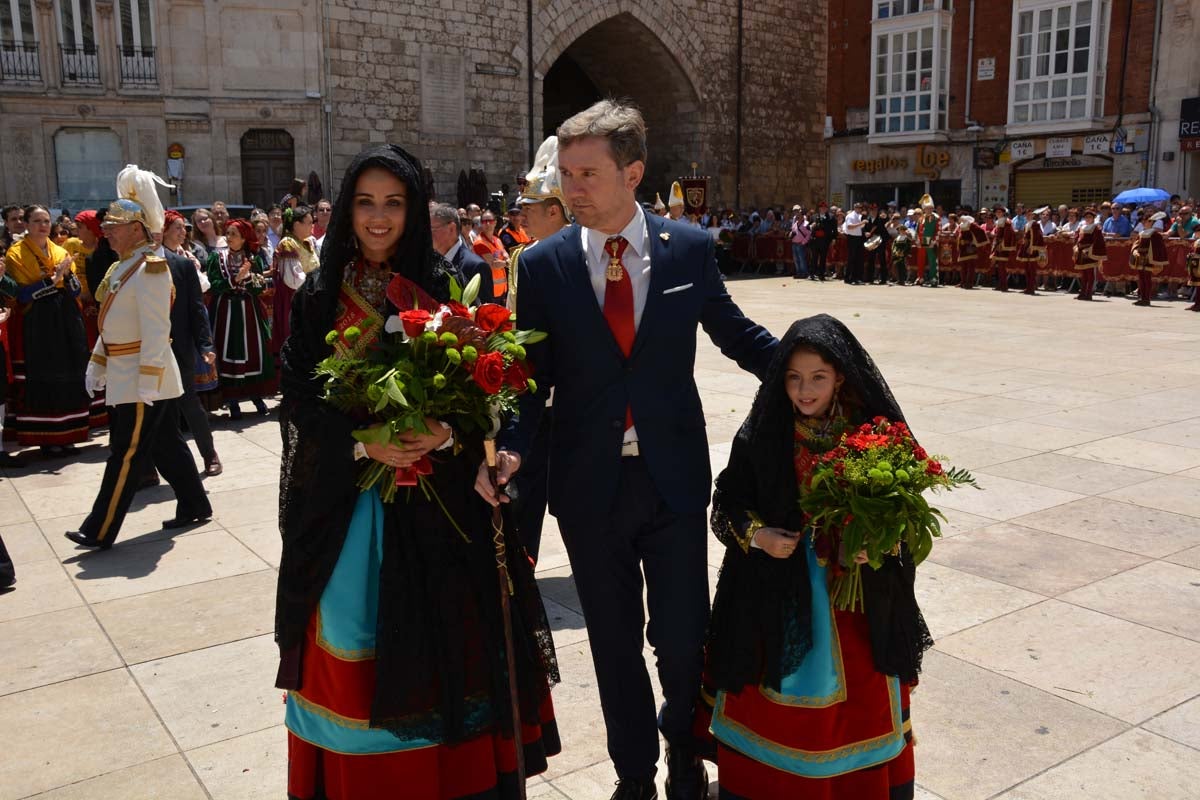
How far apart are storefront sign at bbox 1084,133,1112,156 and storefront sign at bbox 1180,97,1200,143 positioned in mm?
2186

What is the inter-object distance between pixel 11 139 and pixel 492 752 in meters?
22.8

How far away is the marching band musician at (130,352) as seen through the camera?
553 cm

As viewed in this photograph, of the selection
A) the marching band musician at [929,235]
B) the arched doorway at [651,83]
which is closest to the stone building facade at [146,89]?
the arched doorway at [651,83]

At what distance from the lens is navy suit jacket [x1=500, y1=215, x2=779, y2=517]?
2.79 metres

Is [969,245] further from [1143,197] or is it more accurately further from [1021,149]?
[1021,149]

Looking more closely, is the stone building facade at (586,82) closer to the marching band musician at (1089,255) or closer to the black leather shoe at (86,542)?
the marching band musician at (1089,255)

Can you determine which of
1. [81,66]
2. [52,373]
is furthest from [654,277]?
[81,66]

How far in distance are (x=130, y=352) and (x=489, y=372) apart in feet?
12.9

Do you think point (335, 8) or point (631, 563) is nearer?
point (631, 563)

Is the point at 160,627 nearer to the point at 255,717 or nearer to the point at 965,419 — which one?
the point at 255,717

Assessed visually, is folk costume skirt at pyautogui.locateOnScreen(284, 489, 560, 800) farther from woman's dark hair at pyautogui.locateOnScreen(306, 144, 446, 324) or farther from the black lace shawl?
the black lace shawl

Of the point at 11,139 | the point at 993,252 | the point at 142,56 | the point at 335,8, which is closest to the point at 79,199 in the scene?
the point at 11,139

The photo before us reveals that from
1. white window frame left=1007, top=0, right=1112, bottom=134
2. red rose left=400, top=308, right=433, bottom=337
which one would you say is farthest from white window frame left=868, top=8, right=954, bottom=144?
red rose left=400, top=308, right=433, bottom=337

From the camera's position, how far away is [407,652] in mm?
2586
